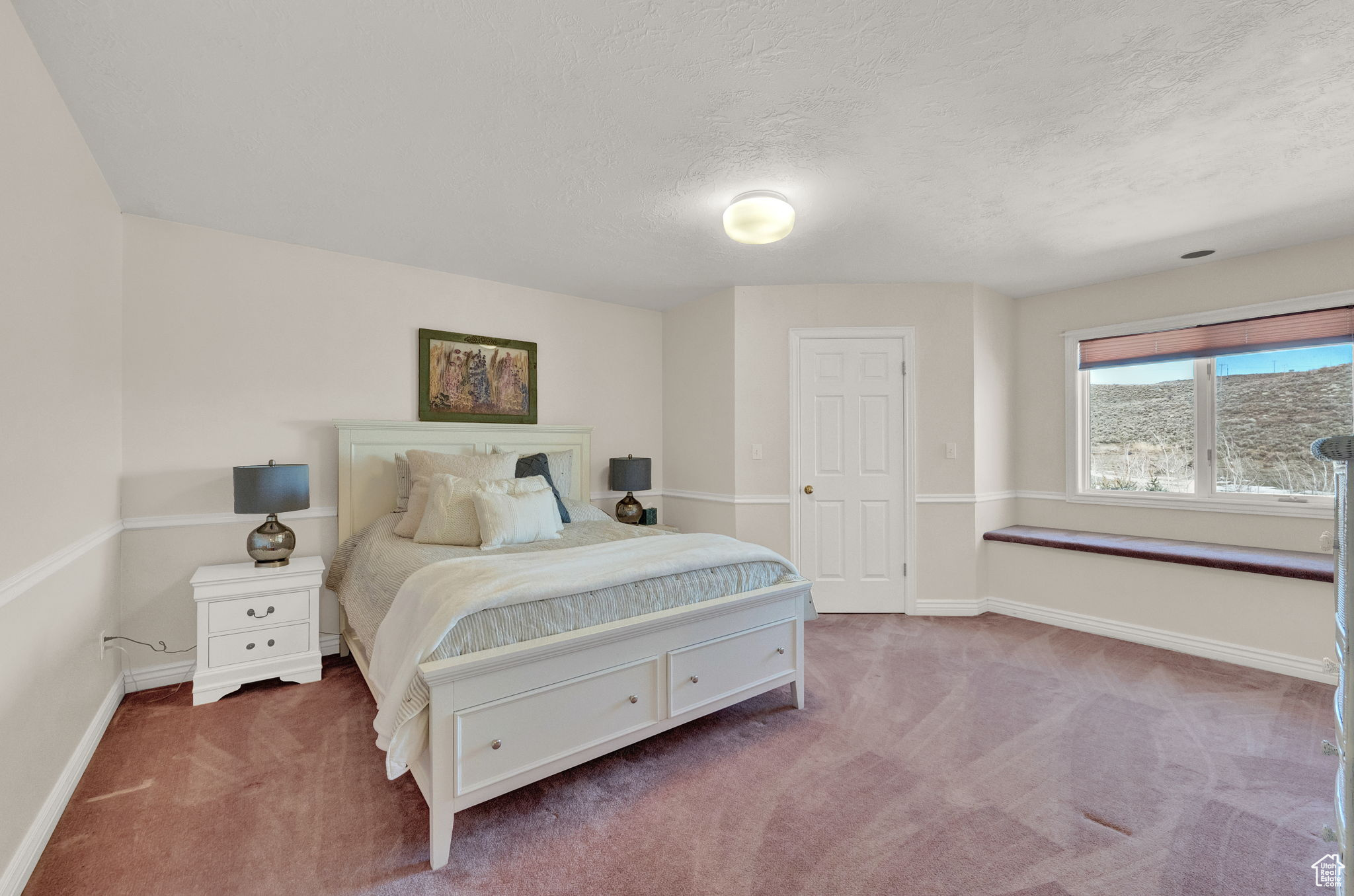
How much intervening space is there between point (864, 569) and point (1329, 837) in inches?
130

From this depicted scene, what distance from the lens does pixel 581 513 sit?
12.1 ft

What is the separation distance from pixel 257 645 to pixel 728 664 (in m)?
2.34

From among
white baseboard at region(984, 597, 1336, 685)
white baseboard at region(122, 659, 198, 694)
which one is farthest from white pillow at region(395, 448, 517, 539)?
white baseboard at region(984, 597, 1336, 685)

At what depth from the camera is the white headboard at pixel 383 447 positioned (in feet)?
11.1

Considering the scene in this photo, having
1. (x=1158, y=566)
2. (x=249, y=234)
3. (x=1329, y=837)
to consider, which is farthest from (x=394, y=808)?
(x=1158, y=566)

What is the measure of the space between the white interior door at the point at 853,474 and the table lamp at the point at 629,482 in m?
1.16

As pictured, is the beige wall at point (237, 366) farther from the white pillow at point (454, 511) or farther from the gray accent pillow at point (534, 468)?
the white pillow at point (454, 511)

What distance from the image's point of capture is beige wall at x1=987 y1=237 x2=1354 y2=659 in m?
3.19

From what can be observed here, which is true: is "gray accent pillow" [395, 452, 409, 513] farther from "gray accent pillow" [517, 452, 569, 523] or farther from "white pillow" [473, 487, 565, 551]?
"white pillow" [473, 487, 565, 551]

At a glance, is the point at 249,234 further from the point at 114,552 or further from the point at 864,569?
the point at 864,569

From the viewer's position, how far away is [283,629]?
289cm

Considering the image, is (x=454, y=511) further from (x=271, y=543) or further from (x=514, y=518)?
(x=271, y=543)

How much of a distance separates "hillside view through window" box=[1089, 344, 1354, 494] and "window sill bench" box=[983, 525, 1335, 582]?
0.39 metres

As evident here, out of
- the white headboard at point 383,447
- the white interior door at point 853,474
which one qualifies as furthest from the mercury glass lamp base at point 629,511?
the white interior door at point 853,474
